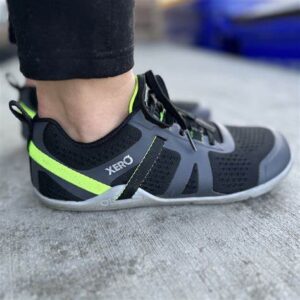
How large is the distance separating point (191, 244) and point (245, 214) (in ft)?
0.42

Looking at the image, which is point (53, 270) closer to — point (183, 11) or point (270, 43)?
point (270, 43)

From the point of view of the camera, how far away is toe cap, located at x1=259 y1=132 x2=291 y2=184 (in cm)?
66

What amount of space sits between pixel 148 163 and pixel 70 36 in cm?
23

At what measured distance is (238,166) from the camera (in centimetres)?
65

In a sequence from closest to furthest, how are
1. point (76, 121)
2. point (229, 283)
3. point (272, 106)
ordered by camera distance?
point (229, 283), point (76, 121), point (272, 106)

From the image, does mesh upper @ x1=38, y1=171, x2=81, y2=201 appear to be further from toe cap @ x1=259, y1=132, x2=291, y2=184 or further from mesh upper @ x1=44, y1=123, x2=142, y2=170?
toe cap @ x1=259, y1=132, x2=291, y2=184

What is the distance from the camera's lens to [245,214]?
0.63 m

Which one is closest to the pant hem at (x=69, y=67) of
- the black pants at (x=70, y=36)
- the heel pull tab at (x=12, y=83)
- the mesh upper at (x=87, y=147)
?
the black pants at (x=70, y=36)

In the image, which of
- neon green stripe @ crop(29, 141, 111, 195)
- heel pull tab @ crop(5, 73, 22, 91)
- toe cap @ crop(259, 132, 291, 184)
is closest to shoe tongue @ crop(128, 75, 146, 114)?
neon green stripe @ crop(29, 141, 111, 195)

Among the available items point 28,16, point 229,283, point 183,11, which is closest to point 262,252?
point 229,283

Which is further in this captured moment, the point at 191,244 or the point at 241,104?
Result: the point at 241,104

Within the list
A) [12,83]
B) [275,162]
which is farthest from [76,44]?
[12,83]

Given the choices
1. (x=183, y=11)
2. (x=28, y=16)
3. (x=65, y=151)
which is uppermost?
(x=28, y=16)

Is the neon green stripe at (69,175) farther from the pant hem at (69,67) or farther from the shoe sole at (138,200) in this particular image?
the pant hem at (69,67)
